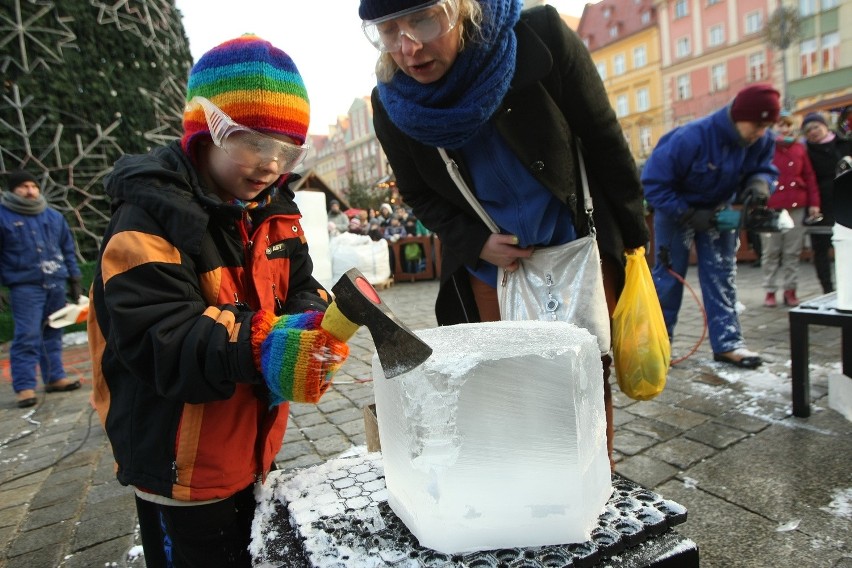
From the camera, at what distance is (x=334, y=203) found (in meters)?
13.0

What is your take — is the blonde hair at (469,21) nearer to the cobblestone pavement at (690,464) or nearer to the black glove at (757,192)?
the cobblestone pavement at (690,464)

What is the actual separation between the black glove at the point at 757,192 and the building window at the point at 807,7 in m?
33.2

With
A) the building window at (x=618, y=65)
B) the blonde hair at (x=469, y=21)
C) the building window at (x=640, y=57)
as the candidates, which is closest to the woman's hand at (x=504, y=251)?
the blonde hair at (x=469, y=21)

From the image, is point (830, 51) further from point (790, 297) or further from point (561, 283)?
point (561, 283)

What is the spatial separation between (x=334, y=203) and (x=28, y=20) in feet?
22.2

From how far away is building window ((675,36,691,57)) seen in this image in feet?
126

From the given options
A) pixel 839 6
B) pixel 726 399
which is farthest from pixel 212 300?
pixel 839 6

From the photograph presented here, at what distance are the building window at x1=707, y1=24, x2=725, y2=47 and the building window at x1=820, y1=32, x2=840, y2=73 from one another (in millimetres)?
9627

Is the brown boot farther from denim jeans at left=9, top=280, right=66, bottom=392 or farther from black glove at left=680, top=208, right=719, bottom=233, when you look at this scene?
black glove at left=680, top=208, right=719, bottom=233

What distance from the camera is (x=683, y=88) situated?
38.8 meters

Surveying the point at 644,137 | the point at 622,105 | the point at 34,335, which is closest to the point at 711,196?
the point at 34,335

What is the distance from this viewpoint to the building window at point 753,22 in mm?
34438

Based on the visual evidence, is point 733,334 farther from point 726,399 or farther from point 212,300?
point 212,300

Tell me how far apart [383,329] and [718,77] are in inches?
1718
